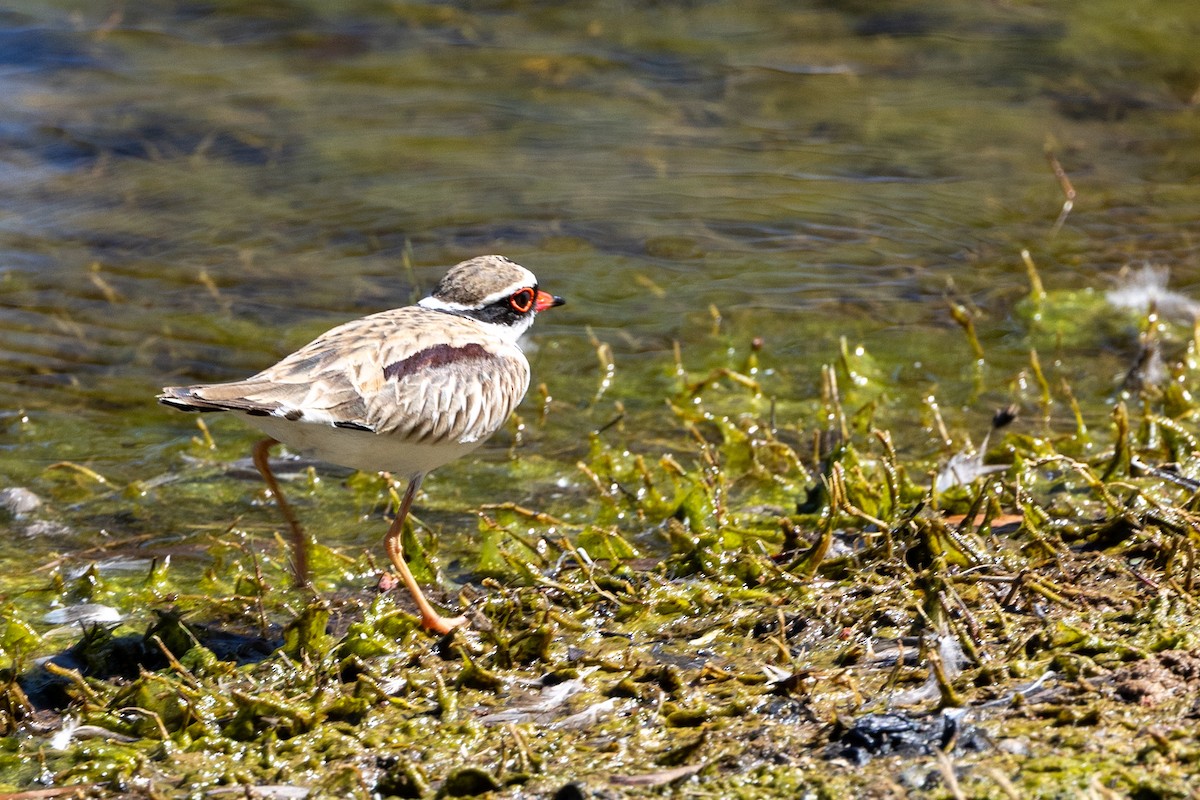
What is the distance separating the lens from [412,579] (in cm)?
551

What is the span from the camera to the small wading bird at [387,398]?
5324 millimetres

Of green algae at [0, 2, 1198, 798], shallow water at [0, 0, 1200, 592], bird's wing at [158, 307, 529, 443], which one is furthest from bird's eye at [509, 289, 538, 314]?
shallow water at [0, 0, 1200, 592]

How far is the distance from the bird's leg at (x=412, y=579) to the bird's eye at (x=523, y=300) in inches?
50.6

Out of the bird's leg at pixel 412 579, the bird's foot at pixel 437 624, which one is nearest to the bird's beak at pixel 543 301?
the bird's leg at pixel 412 579

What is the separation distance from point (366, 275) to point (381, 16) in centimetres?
657

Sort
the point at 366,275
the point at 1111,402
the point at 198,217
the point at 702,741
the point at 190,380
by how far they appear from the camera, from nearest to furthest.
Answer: the point at 702,741
the point at 1111,402
the point at 190,380
the point at 366,275
the point at 198,217

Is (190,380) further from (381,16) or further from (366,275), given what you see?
(381,16)

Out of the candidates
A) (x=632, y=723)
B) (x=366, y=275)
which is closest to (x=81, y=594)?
(x=632, y=723)

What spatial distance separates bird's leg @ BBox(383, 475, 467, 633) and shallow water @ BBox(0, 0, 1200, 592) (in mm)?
976

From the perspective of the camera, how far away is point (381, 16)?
54.4 feet

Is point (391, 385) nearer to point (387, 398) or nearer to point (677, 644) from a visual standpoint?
point (387, 398)

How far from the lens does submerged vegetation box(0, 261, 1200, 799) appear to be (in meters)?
4.06

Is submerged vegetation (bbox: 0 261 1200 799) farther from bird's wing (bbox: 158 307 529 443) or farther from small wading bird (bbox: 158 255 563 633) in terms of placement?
bird's wing (bbox: 158 307 529 443)

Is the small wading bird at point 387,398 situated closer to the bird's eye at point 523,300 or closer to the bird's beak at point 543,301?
the bird's eye at point 523,300
